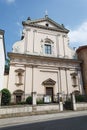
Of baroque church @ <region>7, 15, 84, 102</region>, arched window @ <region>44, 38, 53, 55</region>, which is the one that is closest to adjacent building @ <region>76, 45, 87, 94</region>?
baroque church @ <region>7, 15, 84, 102</region>

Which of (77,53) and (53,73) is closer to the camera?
(53,73)

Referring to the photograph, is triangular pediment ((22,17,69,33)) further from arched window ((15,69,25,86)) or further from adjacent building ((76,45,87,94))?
arched window ((15,69,25,86))

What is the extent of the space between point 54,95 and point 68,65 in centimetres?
587

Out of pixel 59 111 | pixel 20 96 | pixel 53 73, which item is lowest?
pixel 59 111

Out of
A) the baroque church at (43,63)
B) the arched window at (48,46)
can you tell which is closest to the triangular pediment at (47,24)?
the baroque church at (43,63)

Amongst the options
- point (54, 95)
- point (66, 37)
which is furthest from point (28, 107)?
point (66, 37)

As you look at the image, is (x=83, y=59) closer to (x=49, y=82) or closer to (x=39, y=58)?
(x=49, y=82)

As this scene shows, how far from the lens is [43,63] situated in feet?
75.7

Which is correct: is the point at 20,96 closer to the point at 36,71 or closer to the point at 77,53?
the point at 36,71

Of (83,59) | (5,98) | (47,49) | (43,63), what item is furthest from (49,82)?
(83,59)

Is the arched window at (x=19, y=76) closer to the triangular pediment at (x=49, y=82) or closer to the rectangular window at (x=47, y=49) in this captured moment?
the triangular pediment at (x=49, y=82)

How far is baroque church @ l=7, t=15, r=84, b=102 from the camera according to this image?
2104 centimetres

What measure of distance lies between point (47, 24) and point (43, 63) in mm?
8152

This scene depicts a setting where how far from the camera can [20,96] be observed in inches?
799
